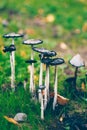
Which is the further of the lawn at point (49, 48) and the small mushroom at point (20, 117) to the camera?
the lawn at point (49, 48)

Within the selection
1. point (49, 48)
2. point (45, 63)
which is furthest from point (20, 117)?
point (49, 48)

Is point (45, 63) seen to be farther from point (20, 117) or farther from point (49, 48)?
point (49, 48)

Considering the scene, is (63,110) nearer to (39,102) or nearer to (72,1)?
(39,102)

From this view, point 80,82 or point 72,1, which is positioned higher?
point 72,1

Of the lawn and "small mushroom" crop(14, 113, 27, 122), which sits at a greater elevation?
the lawn

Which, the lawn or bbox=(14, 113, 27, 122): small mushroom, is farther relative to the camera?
the lawn

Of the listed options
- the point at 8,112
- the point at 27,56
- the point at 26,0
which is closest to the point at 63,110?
the point at 8,112

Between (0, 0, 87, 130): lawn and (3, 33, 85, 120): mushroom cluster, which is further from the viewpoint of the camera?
(0, 0, 87, 130): lawn

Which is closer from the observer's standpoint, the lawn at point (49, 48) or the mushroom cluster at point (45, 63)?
the mushroom cluster at point (45, 63)

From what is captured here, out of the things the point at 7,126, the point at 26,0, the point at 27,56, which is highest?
the point at 26,0

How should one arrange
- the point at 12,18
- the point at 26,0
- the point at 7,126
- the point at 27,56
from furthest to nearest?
the point at 26,0
the point at 12,18
the point at 27,56
the point at 7,126

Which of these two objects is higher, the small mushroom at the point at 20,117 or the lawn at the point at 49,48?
the lawn at the point at 49,48
